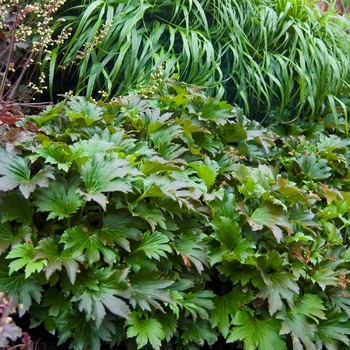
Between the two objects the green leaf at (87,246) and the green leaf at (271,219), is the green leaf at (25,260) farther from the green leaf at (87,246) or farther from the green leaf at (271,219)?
the green leaf at (271,219)

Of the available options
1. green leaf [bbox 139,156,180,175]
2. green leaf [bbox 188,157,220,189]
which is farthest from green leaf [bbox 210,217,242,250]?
green leaf [bbox 139,156,180,175]

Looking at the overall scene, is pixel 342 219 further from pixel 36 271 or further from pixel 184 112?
pixel 36 271

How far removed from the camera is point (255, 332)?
1.63 m

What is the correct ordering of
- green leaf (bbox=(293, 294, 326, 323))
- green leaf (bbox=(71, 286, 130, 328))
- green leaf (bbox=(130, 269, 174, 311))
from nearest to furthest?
green leaf (bbox=(71, 286, 130, 328)) < green leaf (bbox=(130, 269, 174, 311)) < green leaf (bbox=(293, 294, 326, 323))

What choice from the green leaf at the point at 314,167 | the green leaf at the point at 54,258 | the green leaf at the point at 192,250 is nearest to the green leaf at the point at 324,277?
the green leaf at the point at 192,250

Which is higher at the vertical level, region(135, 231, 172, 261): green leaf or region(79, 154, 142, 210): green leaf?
region(79, 154, 142, 210): green leaf

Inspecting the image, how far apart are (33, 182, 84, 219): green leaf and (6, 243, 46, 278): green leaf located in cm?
14

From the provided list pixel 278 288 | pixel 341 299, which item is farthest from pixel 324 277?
pixel 278 288

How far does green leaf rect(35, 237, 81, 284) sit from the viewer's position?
1364 mm

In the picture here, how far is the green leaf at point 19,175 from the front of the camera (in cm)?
147

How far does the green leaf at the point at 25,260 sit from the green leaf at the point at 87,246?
0.34 feet

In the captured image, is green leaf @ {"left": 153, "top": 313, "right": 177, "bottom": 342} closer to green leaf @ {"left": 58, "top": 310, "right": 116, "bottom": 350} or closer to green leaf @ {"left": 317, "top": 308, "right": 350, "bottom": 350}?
green leaf @ {"left": 58, "top": 310, "right": 116, "bottom": 350}

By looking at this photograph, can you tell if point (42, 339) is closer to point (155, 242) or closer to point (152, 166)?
point (155, 242)

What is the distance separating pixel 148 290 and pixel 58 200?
451 millimetres
